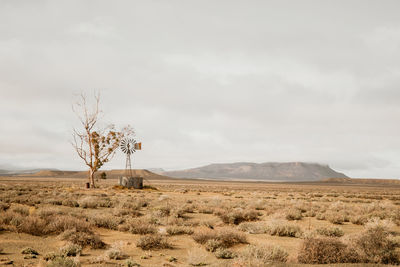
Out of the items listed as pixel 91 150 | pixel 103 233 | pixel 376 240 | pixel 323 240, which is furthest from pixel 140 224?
pixel 91 150

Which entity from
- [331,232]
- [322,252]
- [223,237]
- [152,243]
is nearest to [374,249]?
[322,252]

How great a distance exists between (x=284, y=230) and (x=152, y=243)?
5870 millimetres

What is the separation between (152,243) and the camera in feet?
31.3

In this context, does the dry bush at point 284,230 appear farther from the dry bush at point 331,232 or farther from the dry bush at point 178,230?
the dry bush at point 178,230

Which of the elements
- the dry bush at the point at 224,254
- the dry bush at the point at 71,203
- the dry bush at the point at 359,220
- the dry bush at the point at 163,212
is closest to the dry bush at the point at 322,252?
the dry bush at the point at 224,254

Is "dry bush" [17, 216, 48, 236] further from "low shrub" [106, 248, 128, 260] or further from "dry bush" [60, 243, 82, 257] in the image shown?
"low shrub" [106, 248, 128, 260]

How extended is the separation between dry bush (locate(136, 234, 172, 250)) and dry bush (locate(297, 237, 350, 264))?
4513 millimetres

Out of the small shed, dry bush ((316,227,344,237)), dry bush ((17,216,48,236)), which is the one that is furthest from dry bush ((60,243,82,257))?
the small shed

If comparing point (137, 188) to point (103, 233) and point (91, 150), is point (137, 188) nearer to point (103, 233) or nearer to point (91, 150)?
point (91, 150)

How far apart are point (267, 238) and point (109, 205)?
43.1 ft

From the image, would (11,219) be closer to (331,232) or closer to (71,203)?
(71,203)

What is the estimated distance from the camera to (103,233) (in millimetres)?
11820

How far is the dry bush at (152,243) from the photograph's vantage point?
940 centimetres

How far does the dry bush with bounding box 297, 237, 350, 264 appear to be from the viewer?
701cm
